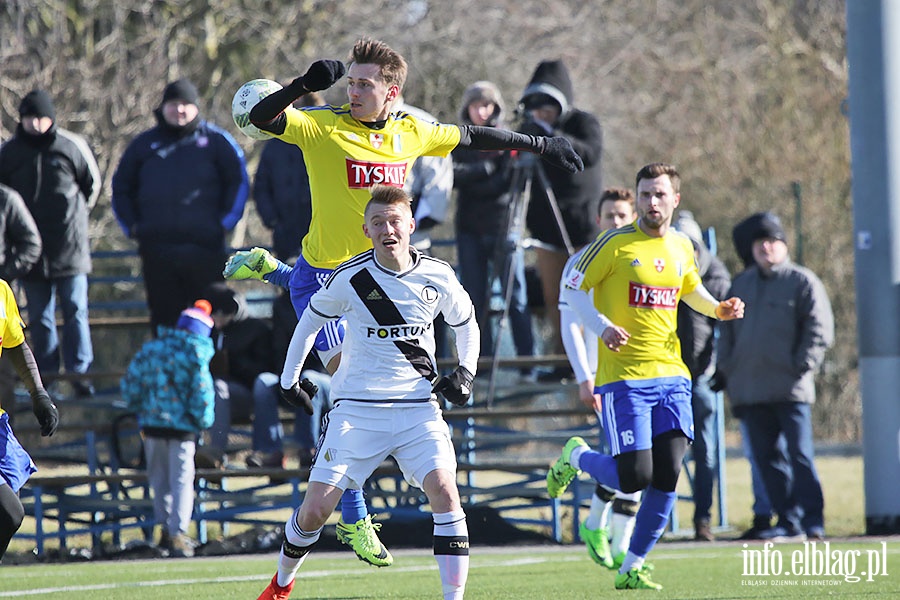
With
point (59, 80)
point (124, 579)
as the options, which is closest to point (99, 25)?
point (59, 80)

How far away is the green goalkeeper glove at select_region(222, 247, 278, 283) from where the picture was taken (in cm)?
769

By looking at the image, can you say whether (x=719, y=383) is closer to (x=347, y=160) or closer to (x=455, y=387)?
A: (x=347, y=160)

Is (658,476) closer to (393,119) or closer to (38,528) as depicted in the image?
(393,119)

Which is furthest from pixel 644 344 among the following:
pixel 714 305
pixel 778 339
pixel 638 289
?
pixel 778 339

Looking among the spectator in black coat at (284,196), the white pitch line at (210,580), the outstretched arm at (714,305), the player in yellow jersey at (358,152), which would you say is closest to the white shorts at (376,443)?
the player in yellow jersey at (358,152)

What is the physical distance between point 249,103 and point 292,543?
2.07 m

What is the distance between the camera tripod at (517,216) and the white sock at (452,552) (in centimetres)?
517

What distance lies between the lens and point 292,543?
6.93 m

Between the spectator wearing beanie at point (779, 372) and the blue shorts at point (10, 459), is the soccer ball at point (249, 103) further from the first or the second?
the spectator wearing beanie at point (779, 372)

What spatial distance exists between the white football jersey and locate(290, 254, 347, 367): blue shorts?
791 millimetres

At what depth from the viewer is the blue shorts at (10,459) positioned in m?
6.93

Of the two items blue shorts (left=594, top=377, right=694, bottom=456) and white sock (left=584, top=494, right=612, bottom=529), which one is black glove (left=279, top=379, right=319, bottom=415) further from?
white sock (left=584, top=494, right=612, bottom=529)

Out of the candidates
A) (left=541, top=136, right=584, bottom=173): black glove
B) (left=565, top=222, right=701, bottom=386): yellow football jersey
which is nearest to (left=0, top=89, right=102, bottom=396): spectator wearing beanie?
(left=565, top=222, right=701, bottom=386): yellow football jersey

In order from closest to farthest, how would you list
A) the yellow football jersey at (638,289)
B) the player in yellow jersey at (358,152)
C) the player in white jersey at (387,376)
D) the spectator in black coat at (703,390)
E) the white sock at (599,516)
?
1. the player in white jersey at (387,376)
2. the player in yellow jersey at (358,152)
3. the yellow football jersey at (638,289)
4. the white sock at (599,516)
5. the spectator in black coat at (703,390)
